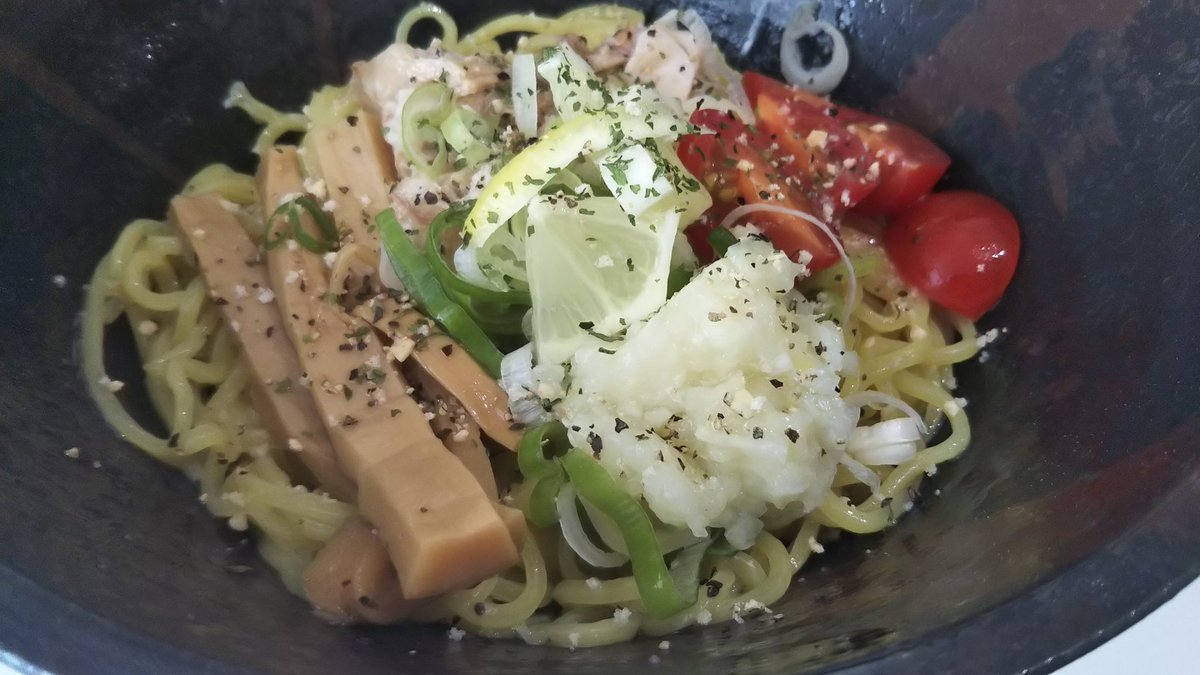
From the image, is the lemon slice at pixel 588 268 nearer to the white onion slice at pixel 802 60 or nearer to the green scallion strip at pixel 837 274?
the green scallion strip at pixel 837 274

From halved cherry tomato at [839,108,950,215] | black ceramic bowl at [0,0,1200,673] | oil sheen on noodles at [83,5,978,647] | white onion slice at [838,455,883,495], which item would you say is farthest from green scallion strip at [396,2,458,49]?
white onion slice at [838,455,883,495]

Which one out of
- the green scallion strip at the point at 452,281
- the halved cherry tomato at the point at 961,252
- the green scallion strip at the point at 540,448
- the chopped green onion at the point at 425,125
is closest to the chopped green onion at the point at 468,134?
the chopped green onion at the point at 425,125

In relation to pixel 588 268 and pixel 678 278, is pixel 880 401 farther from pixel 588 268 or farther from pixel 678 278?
pixel 588 268

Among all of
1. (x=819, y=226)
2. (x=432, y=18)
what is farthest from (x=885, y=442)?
(x=432, y=18)

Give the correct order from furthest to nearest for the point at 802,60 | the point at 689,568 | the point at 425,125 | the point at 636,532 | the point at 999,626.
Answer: the point at 802,60, the point at 425,125, the point at 689,568, the point at 636,532, the point at 999,626

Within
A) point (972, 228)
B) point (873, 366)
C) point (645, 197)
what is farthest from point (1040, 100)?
point (645, 197)

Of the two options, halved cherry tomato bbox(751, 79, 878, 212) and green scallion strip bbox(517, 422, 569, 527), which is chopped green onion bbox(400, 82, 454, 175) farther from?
halved cherry tomato bbox(751, 79, 878, 212)
